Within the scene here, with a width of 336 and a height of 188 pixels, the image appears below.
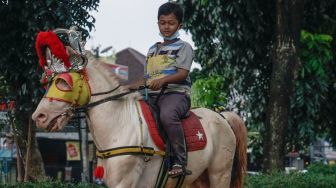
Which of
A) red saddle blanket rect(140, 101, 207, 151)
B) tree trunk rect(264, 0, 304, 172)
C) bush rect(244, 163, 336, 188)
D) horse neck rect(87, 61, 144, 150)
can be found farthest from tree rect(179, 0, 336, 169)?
horse neck rect(87, 61, 144, 150)

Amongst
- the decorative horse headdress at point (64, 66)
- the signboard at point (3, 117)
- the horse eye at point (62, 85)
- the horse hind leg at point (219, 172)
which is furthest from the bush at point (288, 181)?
the signboard at point (3, 117)

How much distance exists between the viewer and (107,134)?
240 inches

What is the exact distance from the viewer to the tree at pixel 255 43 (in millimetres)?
13289

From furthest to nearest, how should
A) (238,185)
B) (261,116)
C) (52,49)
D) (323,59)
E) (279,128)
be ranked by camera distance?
(261,116)
(323,59)
(279,128)
(238,185)
(52,49)

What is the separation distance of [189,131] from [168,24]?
1.08 metres

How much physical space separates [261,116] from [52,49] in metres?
11.6

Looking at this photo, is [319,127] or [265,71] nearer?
[265,71]

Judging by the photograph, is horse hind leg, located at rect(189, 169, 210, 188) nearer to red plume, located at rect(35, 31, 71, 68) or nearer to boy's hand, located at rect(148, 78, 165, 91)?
boy's hand, located at rect(148, 78, 165, 91)

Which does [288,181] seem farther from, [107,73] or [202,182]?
[107,73]

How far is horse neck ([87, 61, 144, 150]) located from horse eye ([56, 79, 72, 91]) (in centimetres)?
30

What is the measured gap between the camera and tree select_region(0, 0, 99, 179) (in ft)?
35.4

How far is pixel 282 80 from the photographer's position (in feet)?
43.5

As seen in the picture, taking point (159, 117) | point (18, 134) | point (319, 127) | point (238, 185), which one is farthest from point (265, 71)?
point (159, 117)

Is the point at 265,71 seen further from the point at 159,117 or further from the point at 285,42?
the point at 159,117
